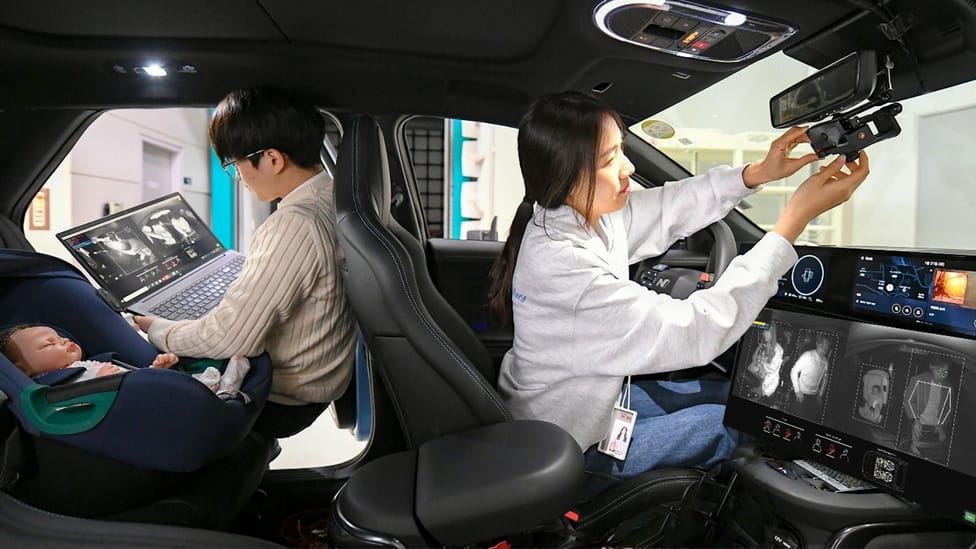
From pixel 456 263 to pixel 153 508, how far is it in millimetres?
1324

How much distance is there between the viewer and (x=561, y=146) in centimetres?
121

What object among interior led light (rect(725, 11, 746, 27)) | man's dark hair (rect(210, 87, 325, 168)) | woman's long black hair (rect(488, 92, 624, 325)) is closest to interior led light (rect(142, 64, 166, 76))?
man's dark hair (rect(210, 87, 325, 168))

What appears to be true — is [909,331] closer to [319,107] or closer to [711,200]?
[711,200]

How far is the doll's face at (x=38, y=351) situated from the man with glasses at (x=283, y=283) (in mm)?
216

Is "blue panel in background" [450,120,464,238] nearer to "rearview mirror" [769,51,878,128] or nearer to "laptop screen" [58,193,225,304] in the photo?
"laptop screen" [58,193,225,304]

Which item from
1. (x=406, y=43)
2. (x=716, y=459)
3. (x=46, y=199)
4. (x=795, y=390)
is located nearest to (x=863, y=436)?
(x=795, y=390)

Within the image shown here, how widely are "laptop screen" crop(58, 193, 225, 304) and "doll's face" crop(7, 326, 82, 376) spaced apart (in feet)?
0.83

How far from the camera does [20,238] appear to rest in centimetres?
201

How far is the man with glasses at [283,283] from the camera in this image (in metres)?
1.45

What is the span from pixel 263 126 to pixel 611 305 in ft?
3.38

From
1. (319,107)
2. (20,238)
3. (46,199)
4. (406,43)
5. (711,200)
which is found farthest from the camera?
(46,199)

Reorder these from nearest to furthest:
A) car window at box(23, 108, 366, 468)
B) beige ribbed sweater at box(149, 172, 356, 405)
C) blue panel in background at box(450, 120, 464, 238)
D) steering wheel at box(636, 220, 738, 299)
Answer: beige ribbed sweater at box(149, 172, 356, 405) → steering wheel at box(636, 220, 738, 299) → car window at box(23, 108, 366, 468) → blue panel in background at box(450, 120, 464, 238)

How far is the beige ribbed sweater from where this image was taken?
4.74ft

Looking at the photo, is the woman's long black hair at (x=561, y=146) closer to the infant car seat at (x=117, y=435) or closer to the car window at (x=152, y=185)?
the infant car seat at (x=117, y=435)
